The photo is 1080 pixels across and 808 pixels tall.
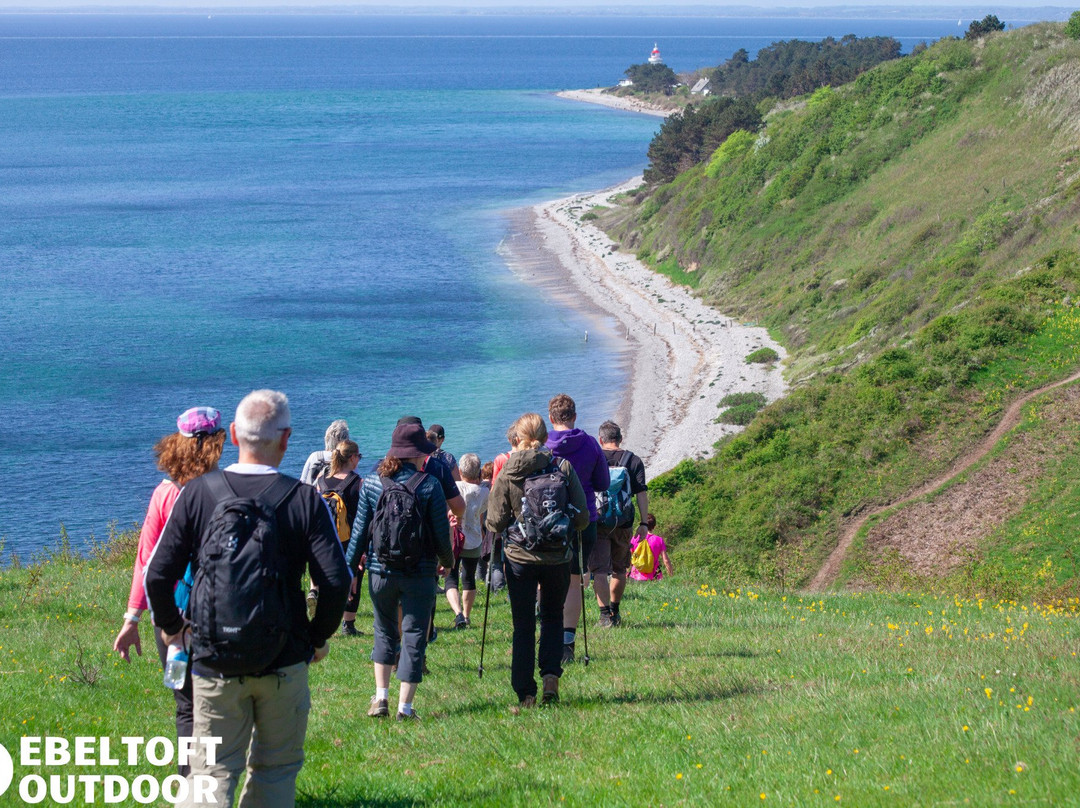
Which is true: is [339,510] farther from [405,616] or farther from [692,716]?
[692,716]

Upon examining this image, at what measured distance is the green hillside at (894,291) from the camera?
2162 centimetres

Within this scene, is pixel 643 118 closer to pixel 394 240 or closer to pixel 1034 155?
pixel 394 240

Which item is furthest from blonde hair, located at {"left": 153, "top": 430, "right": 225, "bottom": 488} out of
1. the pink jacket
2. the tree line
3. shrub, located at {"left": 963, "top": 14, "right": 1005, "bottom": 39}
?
the tree line

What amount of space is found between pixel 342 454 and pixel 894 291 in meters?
34.7

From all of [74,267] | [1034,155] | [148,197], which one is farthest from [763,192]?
[148,197]

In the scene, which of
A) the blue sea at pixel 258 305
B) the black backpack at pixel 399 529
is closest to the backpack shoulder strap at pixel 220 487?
the black backpack at pixel 399 529

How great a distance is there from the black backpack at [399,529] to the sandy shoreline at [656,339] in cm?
2702

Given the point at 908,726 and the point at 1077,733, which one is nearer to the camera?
the point at 1077,733

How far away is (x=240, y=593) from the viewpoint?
4.30 meters

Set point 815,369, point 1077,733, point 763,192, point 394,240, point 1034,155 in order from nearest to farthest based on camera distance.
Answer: point 1077,733, point 815,369, point 1034,155, point 763,192, point 394,240

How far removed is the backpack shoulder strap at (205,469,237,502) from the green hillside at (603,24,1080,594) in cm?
1451

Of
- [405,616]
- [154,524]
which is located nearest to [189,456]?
[154,524]

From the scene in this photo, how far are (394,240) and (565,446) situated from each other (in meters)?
74.7

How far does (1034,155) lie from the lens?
45.3 meters
